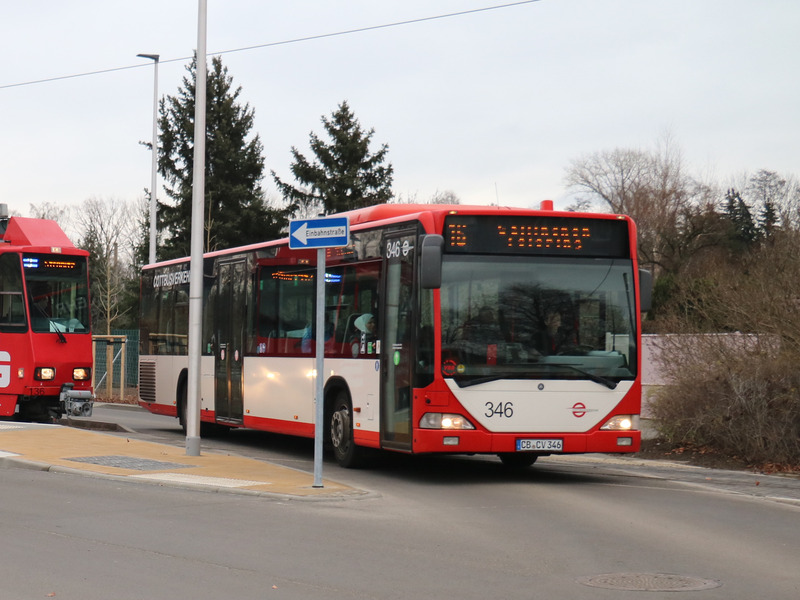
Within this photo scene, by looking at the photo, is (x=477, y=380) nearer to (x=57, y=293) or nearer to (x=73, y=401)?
(x=73, y=401)

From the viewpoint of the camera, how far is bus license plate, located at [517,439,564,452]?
13.2 m

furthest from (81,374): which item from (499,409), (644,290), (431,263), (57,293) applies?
(644,290)

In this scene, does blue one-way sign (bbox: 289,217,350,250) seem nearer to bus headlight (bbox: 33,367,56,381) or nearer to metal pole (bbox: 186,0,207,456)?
metal pole (bbox: 186,0,207,456)

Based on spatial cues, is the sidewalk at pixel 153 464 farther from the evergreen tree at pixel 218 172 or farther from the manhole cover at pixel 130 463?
the evergreen tree at pixel 218 172

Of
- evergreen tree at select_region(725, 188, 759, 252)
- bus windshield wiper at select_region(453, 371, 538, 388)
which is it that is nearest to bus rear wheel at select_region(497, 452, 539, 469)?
bus windshield wiper at select_region(453, 371, 538, 388)

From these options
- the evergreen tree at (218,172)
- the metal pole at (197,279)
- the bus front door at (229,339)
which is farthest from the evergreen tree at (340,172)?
the metal pole at (197,279)

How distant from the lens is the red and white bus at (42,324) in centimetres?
2062

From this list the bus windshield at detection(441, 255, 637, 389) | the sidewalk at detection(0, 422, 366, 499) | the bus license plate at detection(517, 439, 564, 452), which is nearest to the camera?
the sidewalk at detection(0, 422, 366, 499)

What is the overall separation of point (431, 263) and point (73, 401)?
10.7 m

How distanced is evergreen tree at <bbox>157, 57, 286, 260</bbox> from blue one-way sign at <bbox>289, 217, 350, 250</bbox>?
39272 millimetres

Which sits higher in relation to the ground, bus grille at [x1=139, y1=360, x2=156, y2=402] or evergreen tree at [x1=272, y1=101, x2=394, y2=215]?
evergreen tree at [x1=272, y1=101, x2=394, y2=215]

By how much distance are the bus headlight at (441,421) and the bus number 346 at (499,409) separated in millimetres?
331

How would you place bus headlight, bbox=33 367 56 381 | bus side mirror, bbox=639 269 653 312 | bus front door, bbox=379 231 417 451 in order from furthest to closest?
bus headlight, bbox=33 367 56 381 → bus side mirror, bbox=639 269 653 312 → bus front door, bbox=379 231 417 451

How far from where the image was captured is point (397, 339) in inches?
538
